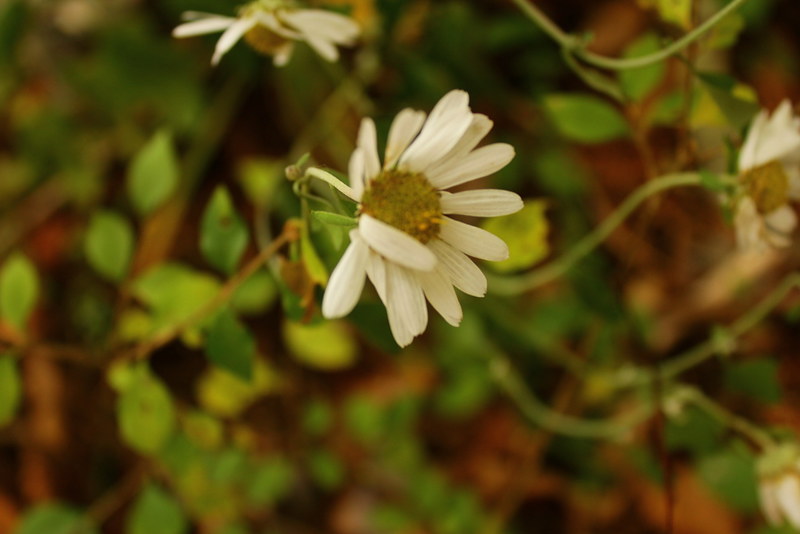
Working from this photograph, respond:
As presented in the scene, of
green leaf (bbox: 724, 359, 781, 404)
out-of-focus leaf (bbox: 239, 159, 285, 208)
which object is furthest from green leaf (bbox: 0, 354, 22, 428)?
green leaf (bbox: 724, 359, 781, 404)

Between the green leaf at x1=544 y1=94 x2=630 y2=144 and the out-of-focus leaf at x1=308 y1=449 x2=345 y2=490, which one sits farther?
the out-of-focus leaf at x1=308 y1=449 x2=345 y2=490

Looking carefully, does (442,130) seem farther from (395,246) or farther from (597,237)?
(597,237)

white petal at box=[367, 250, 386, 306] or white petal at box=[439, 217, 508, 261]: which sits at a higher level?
white petal at box=[439, 217, 508, 261]

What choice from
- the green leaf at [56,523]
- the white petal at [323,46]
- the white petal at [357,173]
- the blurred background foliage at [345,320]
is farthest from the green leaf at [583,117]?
the green leaf at [56,523]

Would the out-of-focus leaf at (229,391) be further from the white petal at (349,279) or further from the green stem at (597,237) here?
the white petal at (349,279)

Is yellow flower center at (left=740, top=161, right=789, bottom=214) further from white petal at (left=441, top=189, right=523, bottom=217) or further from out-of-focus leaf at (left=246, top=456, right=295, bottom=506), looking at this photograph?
out-of-focus leaf at (left=246, top=456, right=295, bottom=506)

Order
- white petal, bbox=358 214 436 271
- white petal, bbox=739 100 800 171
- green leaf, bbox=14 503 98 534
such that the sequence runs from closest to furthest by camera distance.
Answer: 1. white petal, bbox=358 214 436 271
2. white petal, bbox=739 100 800 171
3. green leaf, bbox=14 503 98 534

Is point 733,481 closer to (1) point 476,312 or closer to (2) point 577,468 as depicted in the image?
(2) point 577,468

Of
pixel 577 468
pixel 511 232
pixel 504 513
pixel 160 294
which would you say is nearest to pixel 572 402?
pixel 577 468
